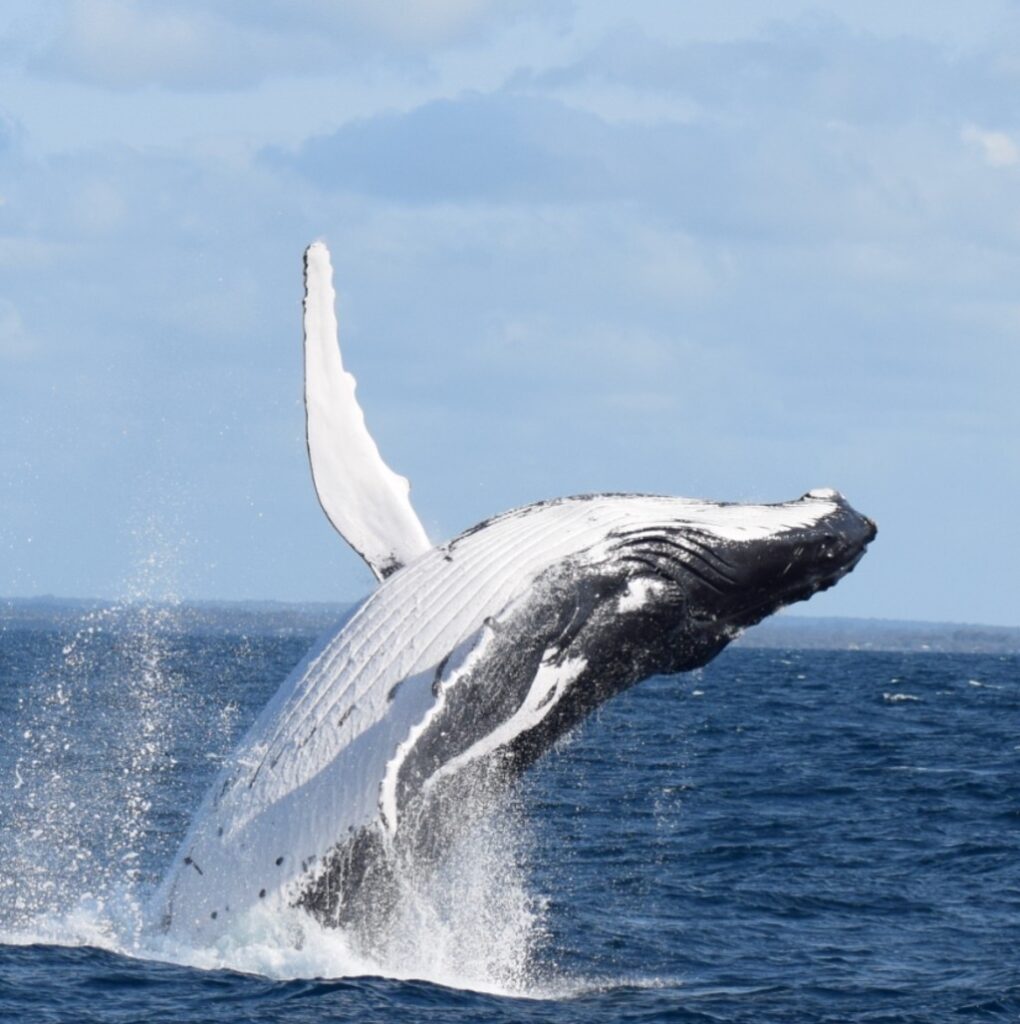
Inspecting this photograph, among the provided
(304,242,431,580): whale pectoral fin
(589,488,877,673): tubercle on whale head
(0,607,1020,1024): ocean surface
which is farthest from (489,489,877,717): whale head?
(304,242,431,580): whale pectoral fin

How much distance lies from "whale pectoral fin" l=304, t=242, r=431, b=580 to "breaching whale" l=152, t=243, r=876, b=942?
0.19 metres

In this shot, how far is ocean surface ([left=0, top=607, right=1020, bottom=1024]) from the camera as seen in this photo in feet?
35.9

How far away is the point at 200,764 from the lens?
93.8 ft

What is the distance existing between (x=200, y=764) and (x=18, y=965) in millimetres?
16867

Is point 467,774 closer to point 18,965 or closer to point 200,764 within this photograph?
point 18,965

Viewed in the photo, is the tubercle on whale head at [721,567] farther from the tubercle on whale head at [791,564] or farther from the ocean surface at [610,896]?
the ocean surface at [610,896]

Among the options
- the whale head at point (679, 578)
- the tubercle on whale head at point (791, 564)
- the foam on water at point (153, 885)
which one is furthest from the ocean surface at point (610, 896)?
the tubercle on whale head at point (791, 564)

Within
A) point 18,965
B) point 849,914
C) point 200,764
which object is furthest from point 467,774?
point 200,764

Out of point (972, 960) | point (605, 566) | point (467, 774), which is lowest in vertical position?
point (972, 960)

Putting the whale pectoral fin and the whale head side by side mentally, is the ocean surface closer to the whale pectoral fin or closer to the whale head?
the whale head

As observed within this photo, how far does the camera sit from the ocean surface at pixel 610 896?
10.9 metres

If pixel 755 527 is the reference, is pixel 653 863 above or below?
below

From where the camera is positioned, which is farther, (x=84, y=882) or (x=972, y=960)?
(x=84, y=882)

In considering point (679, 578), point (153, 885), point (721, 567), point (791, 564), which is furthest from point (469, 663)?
point (153, 885)
